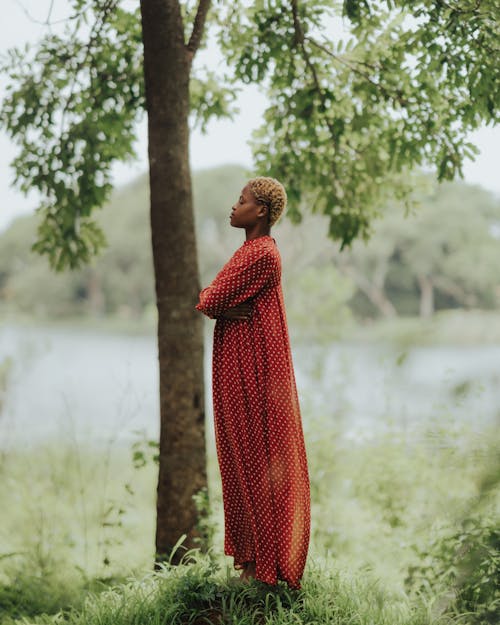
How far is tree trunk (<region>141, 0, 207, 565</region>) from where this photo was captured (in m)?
4.17

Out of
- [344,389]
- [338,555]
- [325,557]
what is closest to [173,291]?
[325,557]

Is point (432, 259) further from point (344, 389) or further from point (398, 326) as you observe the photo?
point (398, 326)

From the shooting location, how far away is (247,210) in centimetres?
311

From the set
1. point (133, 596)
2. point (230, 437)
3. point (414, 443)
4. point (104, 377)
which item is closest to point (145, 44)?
point (230, 437)

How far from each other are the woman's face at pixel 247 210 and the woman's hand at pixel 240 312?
13.8 inches

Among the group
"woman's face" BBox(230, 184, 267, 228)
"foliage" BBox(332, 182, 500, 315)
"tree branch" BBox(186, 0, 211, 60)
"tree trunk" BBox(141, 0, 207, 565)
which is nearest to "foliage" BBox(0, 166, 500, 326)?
"foliage" BBox(332, 182, 500, 315)

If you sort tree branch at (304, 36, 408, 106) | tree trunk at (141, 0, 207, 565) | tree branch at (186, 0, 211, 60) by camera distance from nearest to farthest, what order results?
tree trunk at (141, 0, 207, 565) → tree branch at (186, 0, 211, 60) → tree branch at (304, 36, 408, 106)

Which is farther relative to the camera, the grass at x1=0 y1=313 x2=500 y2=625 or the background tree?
the background tree

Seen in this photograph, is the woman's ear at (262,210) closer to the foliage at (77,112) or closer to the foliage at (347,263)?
the foliage at (77,112)

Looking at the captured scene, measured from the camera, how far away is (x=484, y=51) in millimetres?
3994

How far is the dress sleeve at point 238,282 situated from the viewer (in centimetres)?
306

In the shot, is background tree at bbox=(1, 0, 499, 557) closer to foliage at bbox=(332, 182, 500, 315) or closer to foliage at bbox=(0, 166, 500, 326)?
foliage at bbox=(0, 166, 500, 326)

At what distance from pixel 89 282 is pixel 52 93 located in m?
27.6

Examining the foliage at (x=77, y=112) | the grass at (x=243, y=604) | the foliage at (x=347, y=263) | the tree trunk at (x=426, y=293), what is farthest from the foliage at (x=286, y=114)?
the tree trunk at (x=426, y=293)
